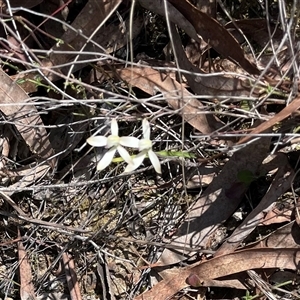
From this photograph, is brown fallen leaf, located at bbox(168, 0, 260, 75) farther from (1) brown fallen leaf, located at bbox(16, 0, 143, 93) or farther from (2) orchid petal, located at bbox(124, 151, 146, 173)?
(2) orchid petal, located at bbox(124, 151, 146, 173)

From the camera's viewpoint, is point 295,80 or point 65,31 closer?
point 295,80

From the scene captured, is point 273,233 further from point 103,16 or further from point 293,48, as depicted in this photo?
point 103,16

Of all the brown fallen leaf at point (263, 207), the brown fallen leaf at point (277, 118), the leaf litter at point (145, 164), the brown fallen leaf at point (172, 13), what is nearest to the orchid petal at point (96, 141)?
the leaf litter at point (145, 164)

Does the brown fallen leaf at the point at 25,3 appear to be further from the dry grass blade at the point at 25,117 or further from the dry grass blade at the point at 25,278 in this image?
the dry grass blade at the point at 25,278

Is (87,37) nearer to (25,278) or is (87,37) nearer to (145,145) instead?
(145,145)

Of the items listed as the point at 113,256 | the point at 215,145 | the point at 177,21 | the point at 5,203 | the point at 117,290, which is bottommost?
the point at 117,290

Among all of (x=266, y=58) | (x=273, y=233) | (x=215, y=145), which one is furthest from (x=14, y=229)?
(x=266, y=58)

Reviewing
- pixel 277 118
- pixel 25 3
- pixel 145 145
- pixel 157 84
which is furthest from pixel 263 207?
pixel 25 3
